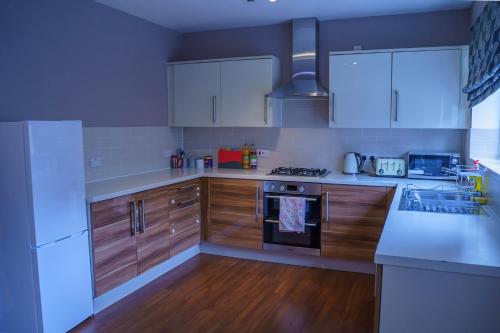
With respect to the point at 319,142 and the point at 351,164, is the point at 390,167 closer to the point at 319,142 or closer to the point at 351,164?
the point at 351,164

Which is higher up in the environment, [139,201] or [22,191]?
[22,191]

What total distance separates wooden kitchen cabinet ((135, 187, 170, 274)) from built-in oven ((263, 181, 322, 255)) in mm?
966

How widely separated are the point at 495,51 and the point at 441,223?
0.96 m

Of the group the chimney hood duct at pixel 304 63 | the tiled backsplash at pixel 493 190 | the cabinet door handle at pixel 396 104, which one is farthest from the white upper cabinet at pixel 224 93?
the tiled backsplash at pixel 493 190

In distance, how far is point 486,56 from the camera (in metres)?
2.39

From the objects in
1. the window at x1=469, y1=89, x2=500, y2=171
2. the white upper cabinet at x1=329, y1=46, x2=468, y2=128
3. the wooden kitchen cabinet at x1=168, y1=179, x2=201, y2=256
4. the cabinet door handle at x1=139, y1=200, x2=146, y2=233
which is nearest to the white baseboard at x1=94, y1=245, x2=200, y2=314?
the wooden kitchen cabinet at x1=168, y1=179, x2=201, y2=256

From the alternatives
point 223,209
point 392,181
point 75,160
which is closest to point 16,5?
point 75,160

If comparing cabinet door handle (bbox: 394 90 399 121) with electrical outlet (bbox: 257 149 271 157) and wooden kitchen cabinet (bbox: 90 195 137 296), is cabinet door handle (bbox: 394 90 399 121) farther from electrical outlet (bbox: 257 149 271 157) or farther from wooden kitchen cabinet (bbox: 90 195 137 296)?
wooden kitchen cabinet (bbox: 90 195 137 296)

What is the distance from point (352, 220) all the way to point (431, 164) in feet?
2.86

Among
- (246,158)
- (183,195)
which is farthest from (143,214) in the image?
(246,158)

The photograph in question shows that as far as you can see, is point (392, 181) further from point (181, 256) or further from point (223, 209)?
point (181, 256)

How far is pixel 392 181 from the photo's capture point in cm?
351

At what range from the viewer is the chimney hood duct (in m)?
3.91

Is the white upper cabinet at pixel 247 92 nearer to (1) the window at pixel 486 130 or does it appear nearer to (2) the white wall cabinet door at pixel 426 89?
(2) the white wall cabinet door at pixel 426 89
